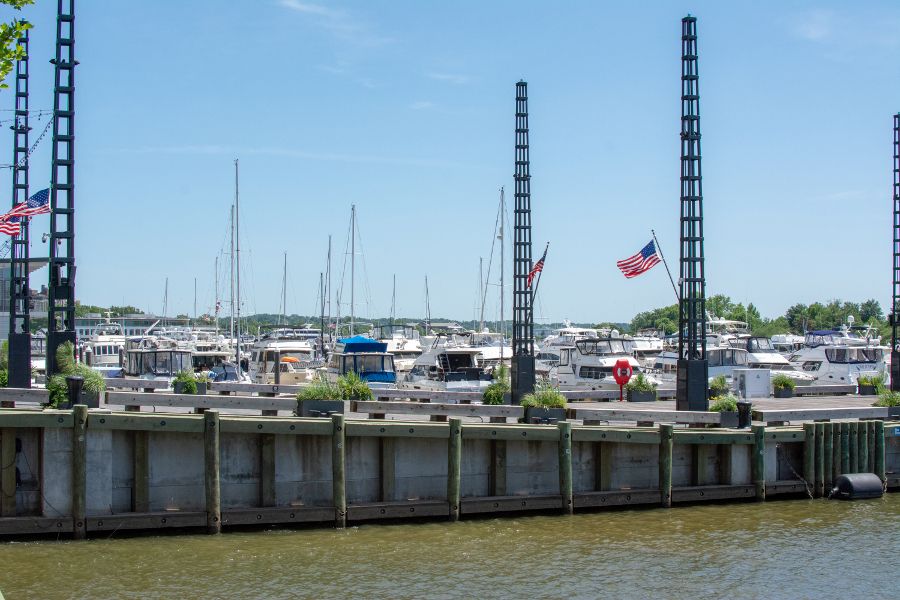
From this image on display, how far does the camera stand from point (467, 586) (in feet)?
55.0

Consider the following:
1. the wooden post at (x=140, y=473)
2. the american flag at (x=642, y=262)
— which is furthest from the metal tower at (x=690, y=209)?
the wooden post at (x=140, y=473)

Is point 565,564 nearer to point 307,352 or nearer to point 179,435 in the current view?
point 179,435

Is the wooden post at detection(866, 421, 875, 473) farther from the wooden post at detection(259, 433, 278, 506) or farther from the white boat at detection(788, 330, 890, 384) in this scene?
the white boat at detection(788, 330, 890, 384)

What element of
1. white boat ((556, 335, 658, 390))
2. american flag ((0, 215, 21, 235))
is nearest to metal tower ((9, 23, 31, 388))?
american flag ((0, 215, 21, 235))

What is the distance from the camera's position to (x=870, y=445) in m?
24.7

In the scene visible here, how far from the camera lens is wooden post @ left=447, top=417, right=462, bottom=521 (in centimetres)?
2016

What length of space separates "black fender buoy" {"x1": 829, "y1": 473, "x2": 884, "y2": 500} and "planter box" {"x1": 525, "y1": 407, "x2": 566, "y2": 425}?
22.5 ft

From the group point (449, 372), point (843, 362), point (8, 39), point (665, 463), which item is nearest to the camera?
point (8, 39)

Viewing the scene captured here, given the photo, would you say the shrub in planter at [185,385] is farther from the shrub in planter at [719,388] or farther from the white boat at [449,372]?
the shrub in planter at [719,388]

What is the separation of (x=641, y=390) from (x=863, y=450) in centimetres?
Answer: 1023

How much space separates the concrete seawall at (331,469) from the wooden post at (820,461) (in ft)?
0.74

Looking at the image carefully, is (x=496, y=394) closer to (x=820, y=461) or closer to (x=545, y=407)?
(x=545, y=407)

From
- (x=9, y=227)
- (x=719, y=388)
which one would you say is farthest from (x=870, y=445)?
(x=9, y=227)

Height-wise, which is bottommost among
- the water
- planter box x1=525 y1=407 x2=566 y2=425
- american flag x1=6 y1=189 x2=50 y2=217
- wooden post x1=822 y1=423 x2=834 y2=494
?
the water
